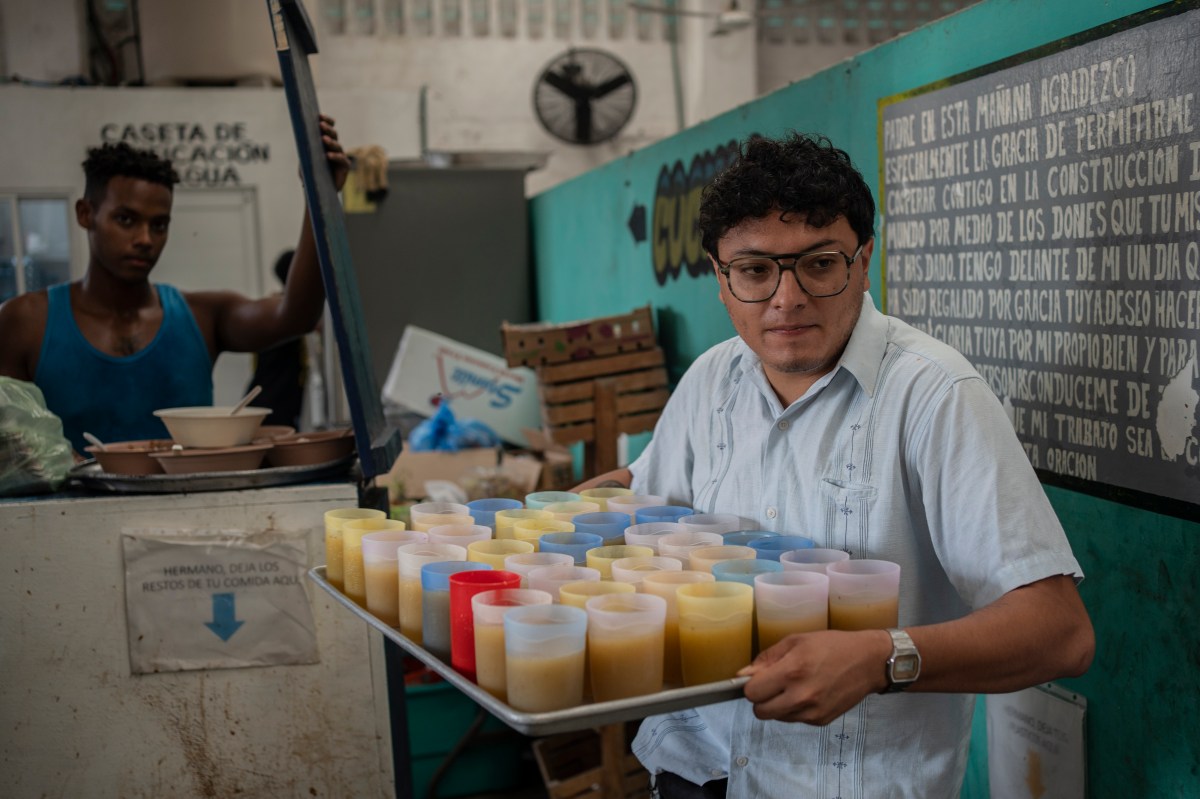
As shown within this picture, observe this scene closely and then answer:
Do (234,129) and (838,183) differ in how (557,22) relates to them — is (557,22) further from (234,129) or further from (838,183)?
(838,183)

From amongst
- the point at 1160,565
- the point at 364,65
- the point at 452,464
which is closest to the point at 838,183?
the point at 1160,565

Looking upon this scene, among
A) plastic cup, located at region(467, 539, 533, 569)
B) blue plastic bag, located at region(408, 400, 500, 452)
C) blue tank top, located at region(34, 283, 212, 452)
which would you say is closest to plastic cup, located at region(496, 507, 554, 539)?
plastic cup, located at region(467, 539, 533, 569)

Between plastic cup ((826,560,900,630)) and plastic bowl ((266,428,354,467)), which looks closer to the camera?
plastic cup ((826,560,900,630))

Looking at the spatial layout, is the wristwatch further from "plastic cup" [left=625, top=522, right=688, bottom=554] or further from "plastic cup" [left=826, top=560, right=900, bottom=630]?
"plastic cup" [left=625, top=522, right=688, bottom=554]

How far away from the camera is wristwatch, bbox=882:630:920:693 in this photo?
1224mm

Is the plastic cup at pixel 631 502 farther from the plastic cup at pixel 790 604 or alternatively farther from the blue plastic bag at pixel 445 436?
the blue plastic bag at pixel 445 436

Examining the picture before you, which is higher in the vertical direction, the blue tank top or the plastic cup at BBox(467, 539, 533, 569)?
the blue tank top

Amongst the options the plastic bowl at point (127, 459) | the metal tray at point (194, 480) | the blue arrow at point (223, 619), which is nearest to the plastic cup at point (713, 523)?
the metal tray at point (194, 480)

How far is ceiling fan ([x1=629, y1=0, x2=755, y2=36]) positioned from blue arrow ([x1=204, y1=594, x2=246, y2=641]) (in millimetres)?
7355

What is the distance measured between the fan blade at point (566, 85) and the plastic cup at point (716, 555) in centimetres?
864

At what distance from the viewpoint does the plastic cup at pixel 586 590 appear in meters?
1.37

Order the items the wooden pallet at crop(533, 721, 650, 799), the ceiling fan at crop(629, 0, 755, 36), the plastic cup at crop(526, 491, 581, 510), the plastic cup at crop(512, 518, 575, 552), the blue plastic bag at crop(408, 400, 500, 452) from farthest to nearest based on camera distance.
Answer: the ceiling fan at crop(629, 0, 755, 36) → the blue plastic bag at crop(408, 400, 500, 452) → the wooden pallet at crop(533, 721, 650, 799) → the plastic cup at crop(526, 491, 581, 510) → the plastic cup at crop(512, 518, 575, 552)

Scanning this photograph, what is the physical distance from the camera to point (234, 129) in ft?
22.8

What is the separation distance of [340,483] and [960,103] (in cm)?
157
